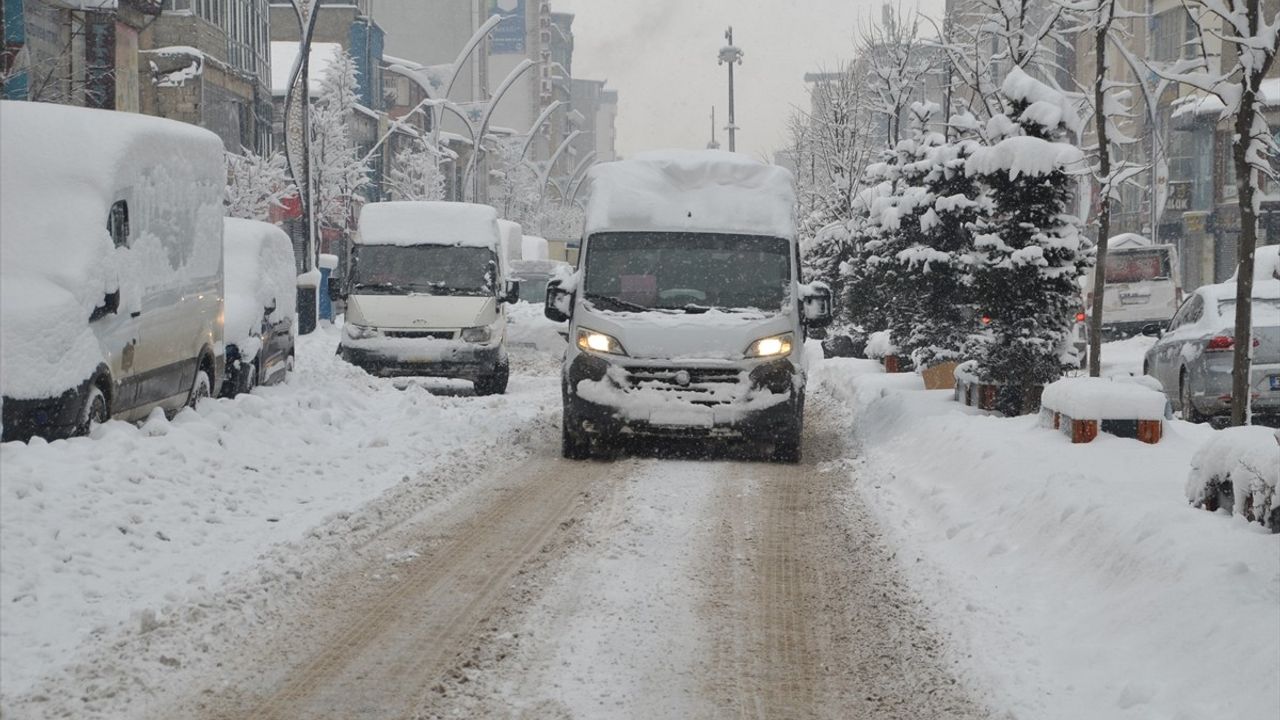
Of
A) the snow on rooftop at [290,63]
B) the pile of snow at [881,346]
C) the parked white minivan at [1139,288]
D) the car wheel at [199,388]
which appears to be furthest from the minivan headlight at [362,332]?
the snow on rooftop at [290,63]

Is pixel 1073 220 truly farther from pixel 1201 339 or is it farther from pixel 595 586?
pixel 595 586

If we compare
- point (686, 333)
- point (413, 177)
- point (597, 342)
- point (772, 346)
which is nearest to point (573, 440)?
point (597, 342)

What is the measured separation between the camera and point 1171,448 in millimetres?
10195

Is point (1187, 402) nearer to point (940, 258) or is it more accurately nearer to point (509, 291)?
point (940, 258)

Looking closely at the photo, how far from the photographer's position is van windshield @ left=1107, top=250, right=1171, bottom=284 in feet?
100

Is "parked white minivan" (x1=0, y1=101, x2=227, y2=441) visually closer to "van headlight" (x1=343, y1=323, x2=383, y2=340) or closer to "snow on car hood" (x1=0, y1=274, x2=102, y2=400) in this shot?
"snow on car hood" (x1=0, y1=274, x2=102, y2=400)

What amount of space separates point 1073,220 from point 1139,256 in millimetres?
16799

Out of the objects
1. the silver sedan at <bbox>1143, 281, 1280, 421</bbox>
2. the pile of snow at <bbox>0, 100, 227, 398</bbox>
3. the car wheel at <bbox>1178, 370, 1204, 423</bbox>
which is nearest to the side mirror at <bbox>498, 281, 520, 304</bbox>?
the pile of snow at <bbox>0, 100, 227, 398</bbox>

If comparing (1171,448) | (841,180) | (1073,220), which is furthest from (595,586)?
(841,180)

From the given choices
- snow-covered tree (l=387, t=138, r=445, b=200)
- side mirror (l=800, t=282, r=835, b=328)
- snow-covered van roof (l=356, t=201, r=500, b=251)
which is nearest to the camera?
side mirror (l=800, t=282, r=835, b=328)

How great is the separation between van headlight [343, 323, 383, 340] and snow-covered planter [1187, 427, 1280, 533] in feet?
47.5

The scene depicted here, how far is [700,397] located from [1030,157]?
4034 mm

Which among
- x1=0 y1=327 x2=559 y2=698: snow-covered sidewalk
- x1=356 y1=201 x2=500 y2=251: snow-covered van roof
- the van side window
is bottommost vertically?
x1=0 y1=327 x2=559 y2=698: snow-covered sidewalk

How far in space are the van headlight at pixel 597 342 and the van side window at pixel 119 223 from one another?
150 inches
